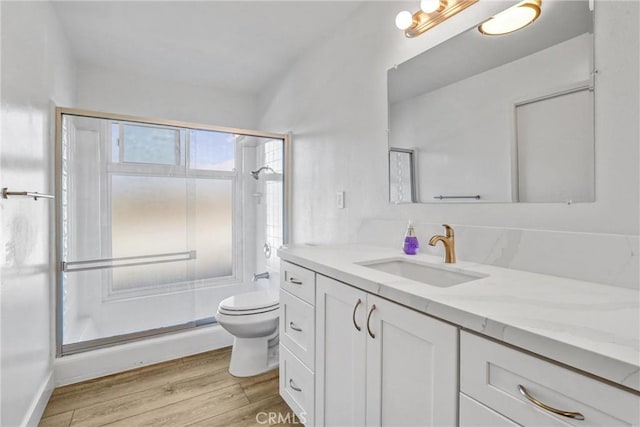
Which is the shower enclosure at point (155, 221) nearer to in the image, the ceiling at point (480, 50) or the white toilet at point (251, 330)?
the white toilet at point (251, 330)

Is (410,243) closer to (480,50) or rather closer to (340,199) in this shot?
(340,199)

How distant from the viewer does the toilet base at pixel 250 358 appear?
193 cm

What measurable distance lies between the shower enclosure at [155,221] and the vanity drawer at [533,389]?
207 centimetres

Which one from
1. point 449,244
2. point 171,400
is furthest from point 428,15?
point 171,400

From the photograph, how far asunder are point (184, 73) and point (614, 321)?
3216 millimetres

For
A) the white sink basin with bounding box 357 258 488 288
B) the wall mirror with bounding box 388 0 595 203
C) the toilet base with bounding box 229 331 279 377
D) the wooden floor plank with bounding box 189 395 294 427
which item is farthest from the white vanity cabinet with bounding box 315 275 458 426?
the toilet base with bounding box 229 331 279 377

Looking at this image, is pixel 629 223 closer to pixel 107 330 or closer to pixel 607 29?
pixel 607 29

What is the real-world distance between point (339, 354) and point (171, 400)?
3.73ft

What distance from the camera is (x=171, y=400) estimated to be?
167 centimetres

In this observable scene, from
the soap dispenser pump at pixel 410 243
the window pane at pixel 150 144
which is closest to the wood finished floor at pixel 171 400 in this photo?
the soap dispenser pump at pixel 410 243

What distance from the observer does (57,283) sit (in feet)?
6.19

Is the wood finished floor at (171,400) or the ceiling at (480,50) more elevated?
the ceiling at (480,50)

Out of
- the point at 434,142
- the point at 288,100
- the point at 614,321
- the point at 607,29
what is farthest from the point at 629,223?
the point at 288,100

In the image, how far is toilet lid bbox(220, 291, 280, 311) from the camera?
190 centimetres
